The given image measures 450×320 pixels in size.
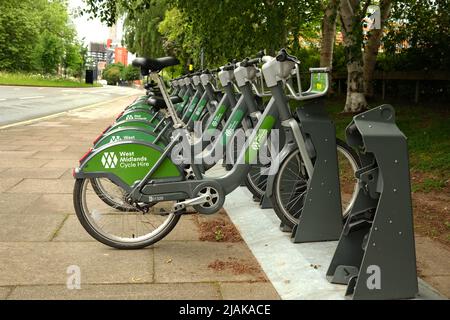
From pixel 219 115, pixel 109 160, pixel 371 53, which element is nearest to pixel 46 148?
pixel 219 115

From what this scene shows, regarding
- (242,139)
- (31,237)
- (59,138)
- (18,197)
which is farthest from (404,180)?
(59,138)

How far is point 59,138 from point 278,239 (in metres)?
8.16

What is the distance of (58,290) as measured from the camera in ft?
11.3

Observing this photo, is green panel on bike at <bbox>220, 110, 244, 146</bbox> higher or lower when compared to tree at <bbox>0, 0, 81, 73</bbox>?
lower

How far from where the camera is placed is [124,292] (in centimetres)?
344

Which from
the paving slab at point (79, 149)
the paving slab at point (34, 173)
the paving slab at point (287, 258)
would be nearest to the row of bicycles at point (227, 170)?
the paving slab at point (287, 258)

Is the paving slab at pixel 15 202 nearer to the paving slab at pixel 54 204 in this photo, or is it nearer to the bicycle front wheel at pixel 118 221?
the paving slab at pixel 54 204

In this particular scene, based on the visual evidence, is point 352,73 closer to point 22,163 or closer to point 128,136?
point 22,163

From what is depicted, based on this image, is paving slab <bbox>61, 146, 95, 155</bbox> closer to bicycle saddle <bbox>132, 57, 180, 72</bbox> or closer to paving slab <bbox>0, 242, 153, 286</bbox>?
bicycle saddle <bbox>132, 57, 180, 72</bbox>

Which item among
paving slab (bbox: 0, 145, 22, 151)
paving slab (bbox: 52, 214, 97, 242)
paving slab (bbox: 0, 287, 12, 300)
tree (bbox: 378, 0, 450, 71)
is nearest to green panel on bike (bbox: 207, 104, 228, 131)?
paving slab (bbox: 52, 214, 97, 242)

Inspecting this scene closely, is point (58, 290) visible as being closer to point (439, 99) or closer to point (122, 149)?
point (122, 149)

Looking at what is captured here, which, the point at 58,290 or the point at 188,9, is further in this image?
the point at 188,9

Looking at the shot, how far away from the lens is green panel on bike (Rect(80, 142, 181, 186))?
422cm

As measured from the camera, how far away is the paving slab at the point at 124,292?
132 inches
